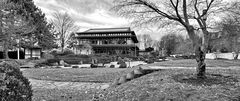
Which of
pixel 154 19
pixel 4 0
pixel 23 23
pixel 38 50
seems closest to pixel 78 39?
pixel 38 50

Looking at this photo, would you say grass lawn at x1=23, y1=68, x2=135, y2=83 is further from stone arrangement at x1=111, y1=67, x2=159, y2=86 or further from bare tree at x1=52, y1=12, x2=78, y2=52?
bare tree at x1=52, y1=12, x2=78, y2=52

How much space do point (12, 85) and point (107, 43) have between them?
1279 inches

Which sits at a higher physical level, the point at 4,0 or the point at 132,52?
the point at 4,0

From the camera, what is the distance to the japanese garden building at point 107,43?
31803mm

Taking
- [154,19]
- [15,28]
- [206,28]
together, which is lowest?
[206,28]

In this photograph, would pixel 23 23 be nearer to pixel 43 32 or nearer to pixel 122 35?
pixel 43 32

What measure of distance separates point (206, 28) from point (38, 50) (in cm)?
3016

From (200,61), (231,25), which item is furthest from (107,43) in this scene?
(200,61)

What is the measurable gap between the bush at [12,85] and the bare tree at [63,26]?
2961 centimetres

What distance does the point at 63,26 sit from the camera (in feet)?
101

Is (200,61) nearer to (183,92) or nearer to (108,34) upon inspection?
(183,92)

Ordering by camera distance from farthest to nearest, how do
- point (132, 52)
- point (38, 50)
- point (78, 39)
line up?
point (78, 39), point (132, 52), point (38, 50)

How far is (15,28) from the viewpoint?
14297 mm

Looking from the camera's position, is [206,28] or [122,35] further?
[122,35]
